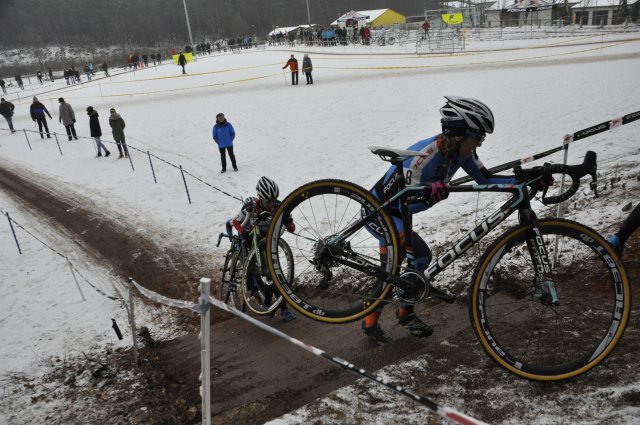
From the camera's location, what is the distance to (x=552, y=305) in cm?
381

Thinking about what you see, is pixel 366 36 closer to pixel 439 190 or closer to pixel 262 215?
pixel 262 215

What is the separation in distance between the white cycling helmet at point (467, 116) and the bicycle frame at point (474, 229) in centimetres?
60

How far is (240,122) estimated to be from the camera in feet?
71.6

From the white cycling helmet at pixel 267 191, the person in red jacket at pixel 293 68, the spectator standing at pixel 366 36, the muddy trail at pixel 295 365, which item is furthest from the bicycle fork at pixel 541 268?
the spectator standing at pixel 366 36

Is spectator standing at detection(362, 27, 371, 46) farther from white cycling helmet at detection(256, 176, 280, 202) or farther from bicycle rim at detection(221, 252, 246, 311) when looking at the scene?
white cycling helmet at detection(256, 176, 280, 202)

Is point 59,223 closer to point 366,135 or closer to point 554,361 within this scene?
point 366,135

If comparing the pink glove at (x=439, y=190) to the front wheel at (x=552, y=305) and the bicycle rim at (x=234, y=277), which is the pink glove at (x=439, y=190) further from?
the bicycle rim at (x=234, y=277)

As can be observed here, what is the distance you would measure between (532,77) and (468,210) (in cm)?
1706

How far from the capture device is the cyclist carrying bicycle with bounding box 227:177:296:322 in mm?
6387

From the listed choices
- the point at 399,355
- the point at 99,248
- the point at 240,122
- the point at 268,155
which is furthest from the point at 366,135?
the point at 399,355

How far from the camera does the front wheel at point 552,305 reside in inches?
143

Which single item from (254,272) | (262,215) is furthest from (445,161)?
(254,272)

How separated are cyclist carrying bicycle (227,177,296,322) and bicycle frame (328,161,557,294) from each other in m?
2.27

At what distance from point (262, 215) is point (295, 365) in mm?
2225
